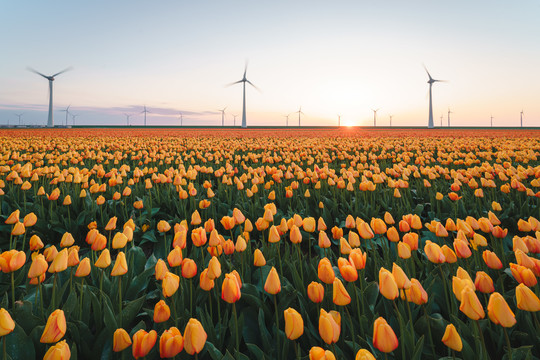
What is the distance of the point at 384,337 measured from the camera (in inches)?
52.1

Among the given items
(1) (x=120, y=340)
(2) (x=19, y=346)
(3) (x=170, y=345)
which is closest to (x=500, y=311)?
(3) (x=170, y=345)

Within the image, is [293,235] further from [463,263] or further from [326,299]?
[463,263]

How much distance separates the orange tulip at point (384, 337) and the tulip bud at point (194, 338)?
30.9 inches

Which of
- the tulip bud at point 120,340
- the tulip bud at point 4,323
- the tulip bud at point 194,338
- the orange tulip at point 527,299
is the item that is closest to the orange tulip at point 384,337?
the orange tulip at point 527,299

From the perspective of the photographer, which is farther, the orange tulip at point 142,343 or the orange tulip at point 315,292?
the orange tulip at point 315,292

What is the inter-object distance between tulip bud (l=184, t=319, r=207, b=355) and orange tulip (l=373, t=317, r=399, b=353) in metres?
0.78

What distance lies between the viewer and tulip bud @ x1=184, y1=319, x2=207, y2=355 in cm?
137

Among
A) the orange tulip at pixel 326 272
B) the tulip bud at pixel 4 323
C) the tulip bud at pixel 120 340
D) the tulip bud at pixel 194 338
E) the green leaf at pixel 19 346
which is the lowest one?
the green leaf at pixel 19 346

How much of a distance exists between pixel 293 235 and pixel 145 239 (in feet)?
8.62

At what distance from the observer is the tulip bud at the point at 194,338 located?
1.37 meters

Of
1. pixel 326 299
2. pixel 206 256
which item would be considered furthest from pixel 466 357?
pixel 206 256

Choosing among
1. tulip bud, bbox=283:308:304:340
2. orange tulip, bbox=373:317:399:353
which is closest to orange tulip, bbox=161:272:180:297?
tulip bud, bbox=283:308:304:340

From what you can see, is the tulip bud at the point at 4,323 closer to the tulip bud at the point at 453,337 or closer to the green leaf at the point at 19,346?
the green leaf at the point at 19,346

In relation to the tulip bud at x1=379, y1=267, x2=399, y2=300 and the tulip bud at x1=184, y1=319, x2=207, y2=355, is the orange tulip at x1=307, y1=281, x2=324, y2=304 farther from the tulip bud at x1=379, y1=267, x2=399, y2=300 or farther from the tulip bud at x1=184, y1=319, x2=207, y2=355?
the tulip bud at x1=184, y1=319, x2=207, y2=355
